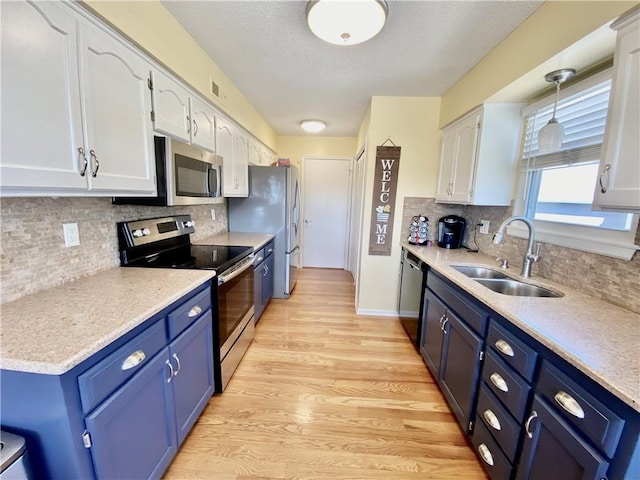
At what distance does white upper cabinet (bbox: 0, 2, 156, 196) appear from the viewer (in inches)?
33.6

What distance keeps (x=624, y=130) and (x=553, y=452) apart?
122 centimetres

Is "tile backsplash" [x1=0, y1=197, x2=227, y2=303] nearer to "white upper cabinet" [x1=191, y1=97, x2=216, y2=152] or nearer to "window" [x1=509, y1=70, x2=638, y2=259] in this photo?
"white upper cabinet" [x1=191, y1=97, x2=216, y2=152]

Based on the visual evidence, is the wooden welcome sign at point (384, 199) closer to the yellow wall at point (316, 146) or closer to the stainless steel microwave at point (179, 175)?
the stainless steel microwave at point (179, 175)

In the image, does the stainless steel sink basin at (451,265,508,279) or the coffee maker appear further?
the coffee maker

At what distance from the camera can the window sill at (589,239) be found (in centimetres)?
126

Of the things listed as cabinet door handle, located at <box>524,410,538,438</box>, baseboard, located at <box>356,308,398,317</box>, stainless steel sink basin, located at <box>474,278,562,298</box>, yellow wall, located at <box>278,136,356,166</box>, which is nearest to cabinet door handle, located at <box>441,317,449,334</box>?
stainless steel sink basin, located at <box>474,278,562,298</box>

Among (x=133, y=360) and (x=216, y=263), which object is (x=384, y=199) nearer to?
(x=216, y=263)

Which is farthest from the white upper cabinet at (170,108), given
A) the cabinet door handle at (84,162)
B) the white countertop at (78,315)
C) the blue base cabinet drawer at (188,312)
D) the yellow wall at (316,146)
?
the yellow wall at (316,146)

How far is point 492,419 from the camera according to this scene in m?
1.26

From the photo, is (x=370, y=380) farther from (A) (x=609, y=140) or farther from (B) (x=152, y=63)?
(B) (x=152, y=63)

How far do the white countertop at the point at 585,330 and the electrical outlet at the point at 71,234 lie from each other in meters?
2.08

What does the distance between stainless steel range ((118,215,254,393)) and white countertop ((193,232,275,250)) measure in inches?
8.9

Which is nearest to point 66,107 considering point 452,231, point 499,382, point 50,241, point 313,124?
point 50,241

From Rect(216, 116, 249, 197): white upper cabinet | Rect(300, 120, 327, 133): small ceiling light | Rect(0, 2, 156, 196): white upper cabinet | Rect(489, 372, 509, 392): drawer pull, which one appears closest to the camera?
Rect(0, 2, 156, 196): white upper cabinet
